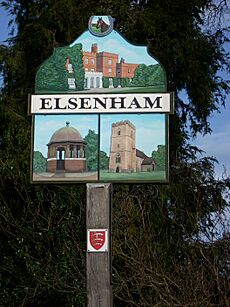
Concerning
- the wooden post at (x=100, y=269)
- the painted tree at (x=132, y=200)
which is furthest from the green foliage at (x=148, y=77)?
the painted tree at (x=132, y=200)

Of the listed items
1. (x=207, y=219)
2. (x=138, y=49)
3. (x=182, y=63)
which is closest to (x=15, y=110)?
(x=182, y=63)

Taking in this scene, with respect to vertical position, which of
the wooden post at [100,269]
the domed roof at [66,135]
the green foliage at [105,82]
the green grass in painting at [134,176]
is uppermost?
the green foliage at [105,82]

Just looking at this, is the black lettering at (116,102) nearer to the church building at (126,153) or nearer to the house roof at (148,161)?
the church building at (126,153)

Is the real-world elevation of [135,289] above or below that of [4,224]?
below

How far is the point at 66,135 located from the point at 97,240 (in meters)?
1.25

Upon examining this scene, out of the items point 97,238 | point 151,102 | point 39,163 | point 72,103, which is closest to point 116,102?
point 151,102

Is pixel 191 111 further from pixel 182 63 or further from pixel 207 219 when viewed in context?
pixel 207 219

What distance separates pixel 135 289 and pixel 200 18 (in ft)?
20.9

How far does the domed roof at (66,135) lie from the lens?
8.50 m

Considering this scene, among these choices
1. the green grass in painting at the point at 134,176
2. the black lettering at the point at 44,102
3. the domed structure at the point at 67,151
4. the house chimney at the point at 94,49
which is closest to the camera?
the green grass in painting at the point at 134,176

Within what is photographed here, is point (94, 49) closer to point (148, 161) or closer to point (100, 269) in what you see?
point (148, 161)

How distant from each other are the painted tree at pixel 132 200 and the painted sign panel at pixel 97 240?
2.44 metres

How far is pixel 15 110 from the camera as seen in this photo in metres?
14.4

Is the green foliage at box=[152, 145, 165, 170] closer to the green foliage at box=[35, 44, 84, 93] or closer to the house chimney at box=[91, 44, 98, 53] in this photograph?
the green foliage at box=[35, 44, 84, 93]
